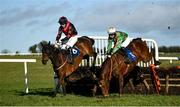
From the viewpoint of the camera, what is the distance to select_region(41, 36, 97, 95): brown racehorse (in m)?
15.5

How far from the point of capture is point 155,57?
1803 centimetres

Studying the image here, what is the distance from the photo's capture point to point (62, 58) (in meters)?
15.9

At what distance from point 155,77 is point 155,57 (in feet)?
6.25

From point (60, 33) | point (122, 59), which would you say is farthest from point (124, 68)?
point (60, 33)

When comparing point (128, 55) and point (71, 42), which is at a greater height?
point (71, 42)

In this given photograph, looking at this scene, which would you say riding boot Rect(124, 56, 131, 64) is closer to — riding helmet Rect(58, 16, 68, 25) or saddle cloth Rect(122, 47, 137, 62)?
saddle cloth Rect(122, 47, 137, 62)

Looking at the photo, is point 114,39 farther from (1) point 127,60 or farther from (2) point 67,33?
(2) point 67,33

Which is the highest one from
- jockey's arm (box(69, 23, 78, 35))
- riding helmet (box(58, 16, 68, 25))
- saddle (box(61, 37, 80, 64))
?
riding helmet (box(58, 16, 68, 25))

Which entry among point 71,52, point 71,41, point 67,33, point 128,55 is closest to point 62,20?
point 67,33

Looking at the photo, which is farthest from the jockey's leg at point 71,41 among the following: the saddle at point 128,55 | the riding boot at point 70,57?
the saddle at point 128,55

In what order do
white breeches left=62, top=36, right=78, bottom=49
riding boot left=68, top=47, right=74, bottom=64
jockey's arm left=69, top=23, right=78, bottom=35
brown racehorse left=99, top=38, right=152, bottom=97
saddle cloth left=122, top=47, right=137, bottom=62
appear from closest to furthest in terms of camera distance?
brown racehorse left=99, top=38, right=152, bottom=97
saddle cloth left=122, top=47, right=137, bottom=62
riding boot left=68, top=47, right=74, bottom=64
white breeches left=62, top=36, right=78, bottom=49
jockey's arm left=69, top=23, right=78, bottom=35

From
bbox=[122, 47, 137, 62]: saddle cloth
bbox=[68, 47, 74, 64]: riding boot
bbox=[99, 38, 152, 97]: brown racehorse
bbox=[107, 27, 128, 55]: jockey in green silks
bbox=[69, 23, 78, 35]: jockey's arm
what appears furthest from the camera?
bbox=[69, 23, 78, 35]: jockey's arm

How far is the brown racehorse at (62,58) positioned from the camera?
15.5 meters

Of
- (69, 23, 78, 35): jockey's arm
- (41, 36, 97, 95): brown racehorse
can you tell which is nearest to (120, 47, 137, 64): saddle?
(41, 36, 97, 95): brown racehorse
